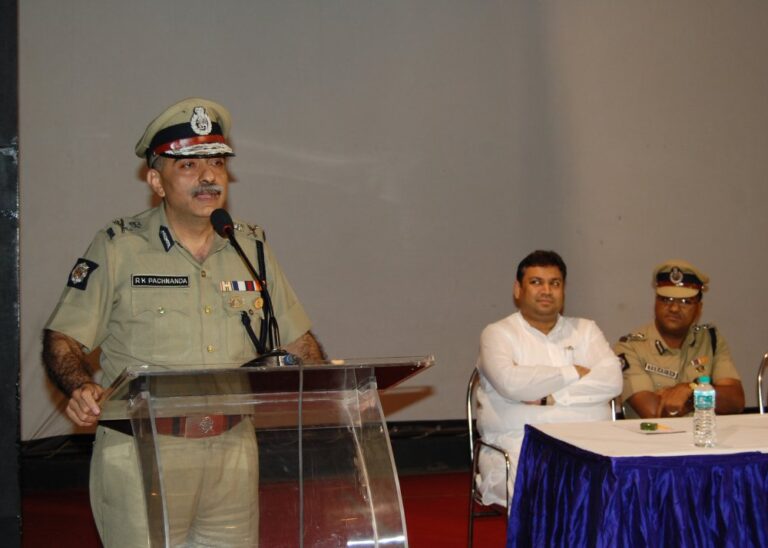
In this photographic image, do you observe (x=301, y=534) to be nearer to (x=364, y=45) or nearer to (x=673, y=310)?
(x=673, y=310)

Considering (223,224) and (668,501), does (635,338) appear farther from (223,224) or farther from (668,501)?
(223,224)

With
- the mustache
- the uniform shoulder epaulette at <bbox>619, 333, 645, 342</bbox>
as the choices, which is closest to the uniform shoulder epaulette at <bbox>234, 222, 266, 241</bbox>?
the mustache

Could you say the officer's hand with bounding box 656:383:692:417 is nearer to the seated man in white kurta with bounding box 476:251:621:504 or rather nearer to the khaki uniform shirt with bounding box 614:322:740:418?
the khaki uniform shirt with bounding box 614:322:740:418

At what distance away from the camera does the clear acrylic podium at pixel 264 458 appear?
2.01 meters

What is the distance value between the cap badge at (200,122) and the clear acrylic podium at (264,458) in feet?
3.31

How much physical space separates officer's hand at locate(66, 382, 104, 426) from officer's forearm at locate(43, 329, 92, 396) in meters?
0.15

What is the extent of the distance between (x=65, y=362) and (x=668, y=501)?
1948 mm

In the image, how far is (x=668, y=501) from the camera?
2.94 meters

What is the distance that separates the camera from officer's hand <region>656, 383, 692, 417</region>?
15.9 feet

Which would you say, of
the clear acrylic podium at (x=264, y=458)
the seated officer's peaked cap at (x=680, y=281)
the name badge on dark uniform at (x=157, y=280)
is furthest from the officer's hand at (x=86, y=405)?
the seated officer's peaked cap at (x=680, y=281)

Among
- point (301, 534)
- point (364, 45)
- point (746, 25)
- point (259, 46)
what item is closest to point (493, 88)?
point (364, 45)

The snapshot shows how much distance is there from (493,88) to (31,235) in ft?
10.9

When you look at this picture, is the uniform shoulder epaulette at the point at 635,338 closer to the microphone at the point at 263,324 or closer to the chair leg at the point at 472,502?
the chair leg at the point at 472,502

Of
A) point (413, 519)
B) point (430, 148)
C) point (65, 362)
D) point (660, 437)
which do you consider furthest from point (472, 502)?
point (430, 148)
